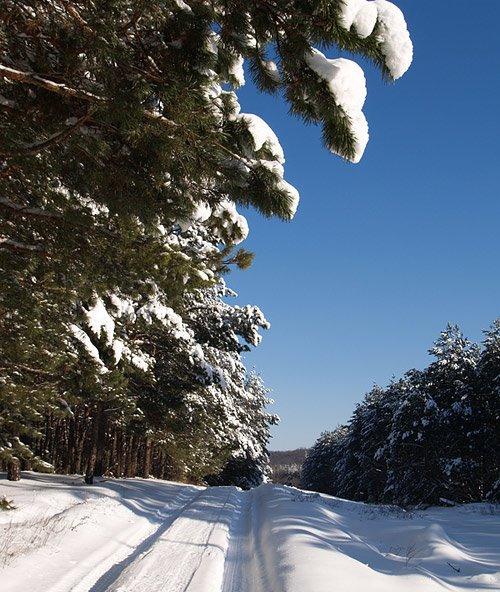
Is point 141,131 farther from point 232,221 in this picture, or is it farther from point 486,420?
point 486,420

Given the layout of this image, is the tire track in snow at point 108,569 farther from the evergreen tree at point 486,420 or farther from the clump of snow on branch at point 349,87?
the evergreen tree at point 486,420

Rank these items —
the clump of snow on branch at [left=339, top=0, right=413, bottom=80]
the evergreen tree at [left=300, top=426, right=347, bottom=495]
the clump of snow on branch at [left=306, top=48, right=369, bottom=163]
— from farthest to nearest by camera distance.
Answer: the evergreen tree at [left=300, top=426, right=347, bottom=495] → the clump of snow on branch at [left=306, top=48, right=369, bottom=163] → the clump of snow on branch at [left=339, top=0, right=413, bottom=80]

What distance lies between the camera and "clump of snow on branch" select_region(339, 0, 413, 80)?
2.90 meters

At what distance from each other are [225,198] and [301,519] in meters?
7.10

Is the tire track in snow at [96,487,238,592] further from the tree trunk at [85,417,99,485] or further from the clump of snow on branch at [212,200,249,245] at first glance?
the tree trunk at [85,417,99,485]

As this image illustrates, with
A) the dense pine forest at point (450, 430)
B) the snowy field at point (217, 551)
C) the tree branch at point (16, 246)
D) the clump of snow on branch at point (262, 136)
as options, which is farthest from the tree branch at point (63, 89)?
the dense pine forest at point (450, 430)

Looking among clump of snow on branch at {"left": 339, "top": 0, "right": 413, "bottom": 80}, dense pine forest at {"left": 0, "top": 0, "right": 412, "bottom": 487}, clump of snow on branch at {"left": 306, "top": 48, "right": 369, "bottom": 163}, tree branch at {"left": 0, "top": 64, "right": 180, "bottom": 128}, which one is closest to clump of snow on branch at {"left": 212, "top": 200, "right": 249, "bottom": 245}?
dense pine forest at {"left": 0, "top": 0, "right": 412, "bottom": 487}

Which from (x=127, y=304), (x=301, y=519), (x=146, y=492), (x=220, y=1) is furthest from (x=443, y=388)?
(x=220, y=1)

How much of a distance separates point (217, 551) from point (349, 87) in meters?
6.28

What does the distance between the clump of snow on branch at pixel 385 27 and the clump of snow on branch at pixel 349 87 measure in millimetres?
371

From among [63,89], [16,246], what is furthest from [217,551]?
[63,89]

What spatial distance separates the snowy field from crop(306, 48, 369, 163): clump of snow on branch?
393 centimetres

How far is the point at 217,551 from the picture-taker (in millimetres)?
7078

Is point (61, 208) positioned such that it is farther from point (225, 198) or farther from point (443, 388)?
point (443, 388)
